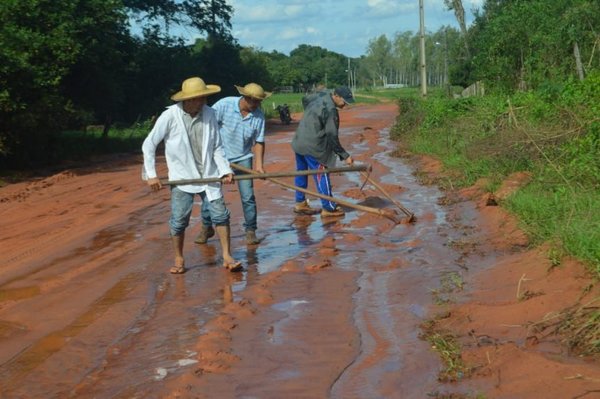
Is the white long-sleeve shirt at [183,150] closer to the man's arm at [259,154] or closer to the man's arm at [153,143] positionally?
the man's arm at [153,143]

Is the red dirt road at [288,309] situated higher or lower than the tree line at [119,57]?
lower

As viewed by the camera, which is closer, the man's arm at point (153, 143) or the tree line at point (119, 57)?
the man's arm at point (153, 143)

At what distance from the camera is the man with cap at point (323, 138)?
10.5 metres

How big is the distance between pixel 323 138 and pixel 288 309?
4759 mm

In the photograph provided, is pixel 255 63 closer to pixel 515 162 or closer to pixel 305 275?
pixel 515 162

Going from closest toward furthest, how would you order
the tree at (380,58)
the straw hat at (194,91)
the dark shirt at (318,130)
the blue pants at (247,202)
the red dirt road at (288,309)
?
the red dirt road at (288,309) → the straw hat at (194,91) → the blue pants at (247,202) → the dark shirt at (318,130) → the tree at (380,58)

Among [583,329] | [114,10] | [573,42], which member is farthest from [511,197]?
[114,10]

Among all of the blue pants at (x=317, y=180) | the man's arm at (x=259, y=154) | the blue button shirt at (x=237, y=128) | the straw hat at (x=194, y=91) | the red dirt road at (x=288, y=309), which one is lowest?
the red dirt road at (x=288, y=309)

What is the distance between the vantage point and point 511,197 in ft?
30.9

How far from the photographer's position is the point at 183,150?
7.51 m

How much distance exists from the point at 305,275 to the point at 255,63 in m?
40.0

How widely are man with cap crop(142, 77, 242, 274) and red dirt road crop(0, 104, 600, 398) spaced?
0.49 m

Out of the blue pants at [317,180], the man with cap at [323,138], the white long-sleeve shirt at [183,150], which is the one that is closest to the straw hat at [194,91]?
the white long-sleeve shirt at [183,150]

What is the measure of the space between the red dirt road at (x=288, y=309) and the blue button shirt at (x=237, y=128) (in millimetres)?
1063
